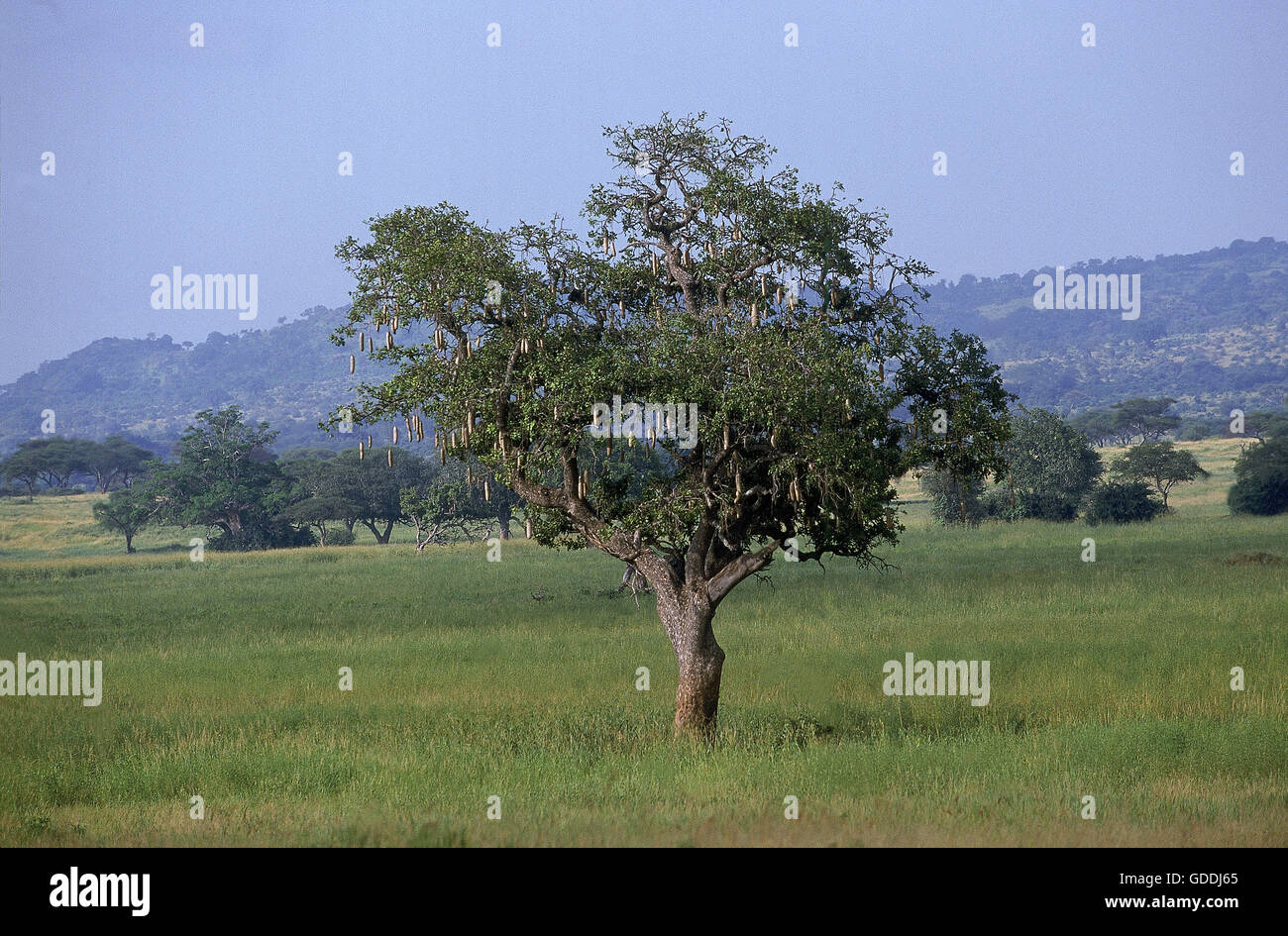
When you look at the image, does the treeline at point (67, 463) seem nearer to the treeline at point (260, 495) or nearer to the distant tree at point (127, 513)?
the distant tree at point (127, 513)

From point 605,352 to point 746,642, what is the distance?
1367cm

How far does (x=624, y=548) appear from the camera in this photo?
19844mm

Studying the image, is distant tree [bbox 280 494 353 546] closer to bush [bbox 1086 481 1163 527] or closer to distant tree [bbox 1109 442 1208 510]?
bush [bbox 1086 481 1163 527]

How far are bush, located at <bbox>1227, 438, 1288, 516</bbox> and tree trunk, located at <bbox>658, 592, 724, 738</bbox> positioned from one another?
67642 mm

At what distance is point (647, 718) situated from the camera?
20938mm

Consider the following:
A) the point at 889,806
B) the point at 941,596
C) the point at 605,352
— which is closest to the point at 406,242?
the point at 605,352

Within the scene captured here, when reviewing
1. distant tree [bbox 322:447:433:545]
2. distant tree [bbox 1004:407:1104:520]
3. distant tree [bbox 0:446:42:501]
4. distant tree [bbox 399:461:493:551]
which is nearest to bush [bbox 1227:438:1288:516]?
distant tree [bbox 1004:407:1104:520]

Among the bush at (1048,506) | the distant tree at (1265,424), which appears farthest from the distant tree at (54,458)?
the distant tree at (1265,424)

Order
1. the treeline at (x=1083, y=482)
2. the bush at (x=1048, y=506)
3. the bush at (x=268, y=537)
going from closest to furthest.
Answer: the treeline at (x=1083, y=482) → the bush at (x=1048, y=506) → the bush at (x=268, y=537)

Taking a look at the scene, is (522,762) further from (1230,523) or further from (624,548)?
(1230,523)

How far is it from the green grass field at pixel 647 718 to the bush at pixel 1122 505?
96.8 ft

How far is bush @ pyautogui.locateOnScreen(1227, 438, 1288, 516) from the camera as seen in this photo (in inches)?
2987

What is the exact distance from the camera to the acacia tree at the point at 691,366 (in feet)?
56.1

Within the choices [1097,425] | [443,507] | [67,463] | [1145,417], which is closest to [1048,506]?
[443,507]
